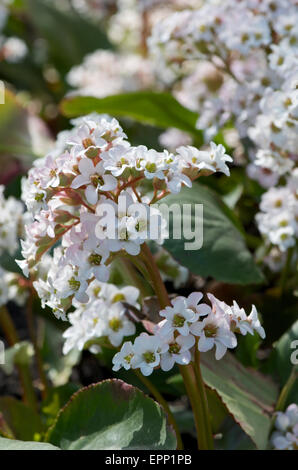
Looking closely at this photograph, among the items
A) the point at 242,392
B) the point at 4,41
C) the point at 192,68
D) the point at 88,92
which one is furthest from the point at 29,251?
the point at 4,41

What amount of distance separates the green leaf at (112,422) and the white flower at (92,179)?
21 cm

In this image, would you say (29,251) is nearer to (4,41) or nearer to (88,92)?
(88,92)

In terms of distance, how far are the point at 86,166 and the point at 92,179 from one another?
0.01 m

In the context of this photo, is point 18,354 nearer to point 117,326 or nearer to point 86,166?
point 117,326

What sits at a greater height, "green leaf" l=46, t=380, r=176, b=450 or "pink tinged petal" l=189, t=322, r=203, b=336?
"pink tinged petal" l=189, t=322, r=203, b=336

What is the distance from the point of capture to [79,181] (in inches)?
22.2

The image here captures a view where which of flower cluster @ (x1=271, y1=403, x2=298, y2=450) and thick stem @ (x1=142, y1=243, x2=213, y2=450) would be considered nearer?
thick stem @ (x1=142, y1=243, x2=213, y2=450)

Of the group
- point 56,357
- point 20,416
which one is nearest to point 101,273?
point 20,416

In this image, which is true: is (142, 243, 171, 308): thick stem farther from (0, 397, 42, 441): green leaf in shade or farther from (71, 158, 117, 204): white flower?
(0, 397, 42, 441): green leaf in shade

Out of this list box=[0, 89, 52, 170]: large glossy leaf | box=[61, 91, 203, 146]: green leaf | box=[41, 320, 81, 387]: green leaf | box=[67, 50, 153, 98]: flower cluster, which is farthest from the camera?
box=[67, 50, 153, 98]: flower cluster

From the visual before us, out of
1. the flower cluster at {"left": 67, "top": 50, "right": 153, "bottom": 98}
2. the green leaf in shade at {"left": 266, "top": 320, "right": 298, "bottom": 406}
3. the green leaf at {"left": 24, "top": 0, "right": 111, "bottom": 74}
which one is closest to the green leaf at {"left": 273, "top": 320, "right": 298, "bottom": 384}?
the green leaf in shade at {"left": 266, "top": 320, "right": 298, "bottom": 406}

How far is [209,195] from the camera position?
0.96m

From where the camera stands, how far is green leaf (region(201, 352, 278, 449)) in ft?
2.32
